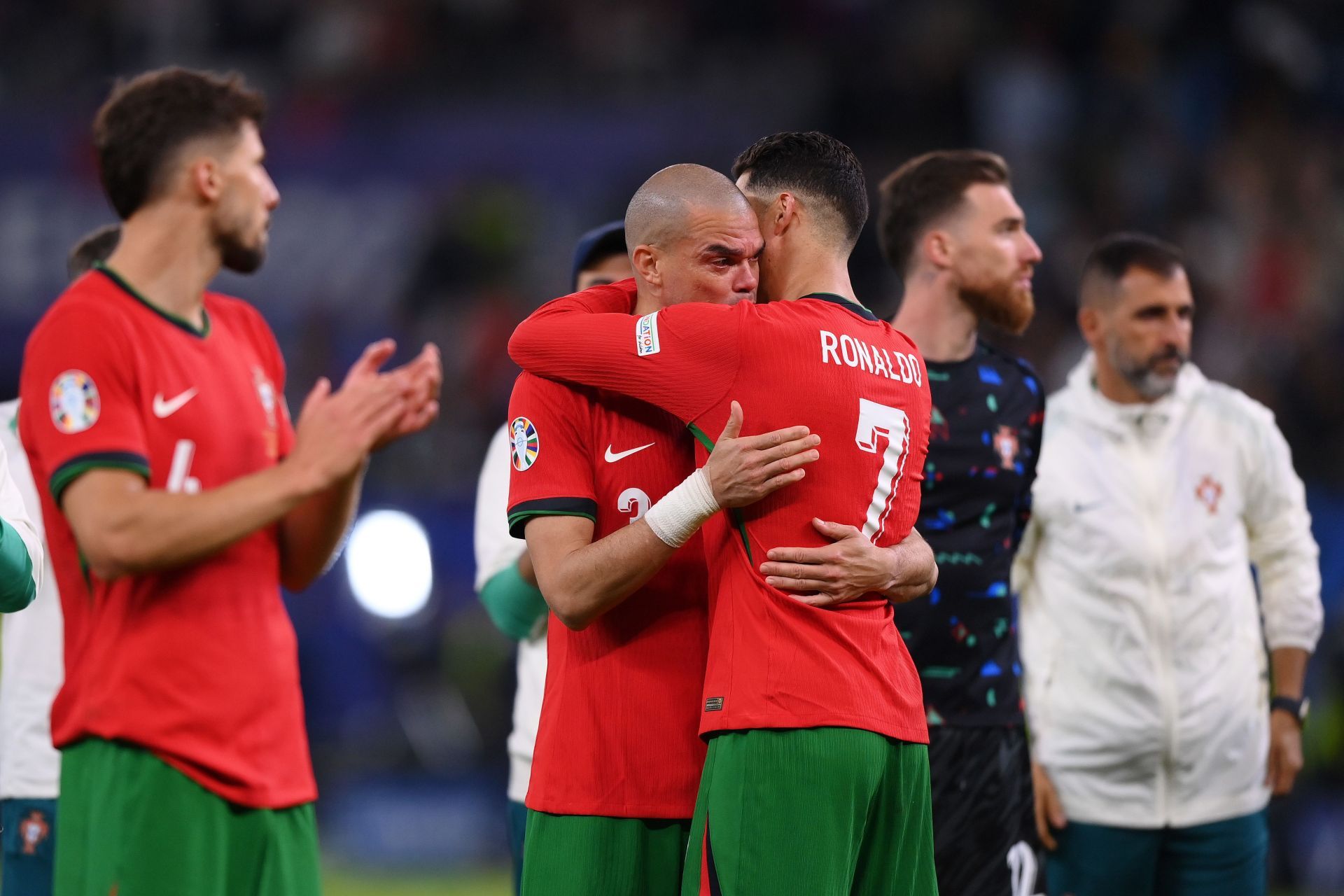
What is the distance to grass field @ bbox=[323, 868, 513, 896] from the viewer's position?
Result: 10094mm

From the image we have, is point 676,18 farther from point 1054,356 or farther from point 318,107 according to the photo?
point 1054,356

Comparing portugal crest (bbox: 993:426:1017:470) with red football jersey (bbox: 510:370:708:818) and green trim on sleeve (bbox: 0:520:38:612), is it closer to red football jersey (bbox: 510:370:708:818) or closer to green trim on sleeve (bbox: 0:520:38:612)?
red football jersey (bbox: 510:370:708:818)

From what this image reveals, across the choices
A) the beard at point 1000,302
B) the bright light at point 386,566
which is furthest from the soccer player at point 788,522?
the bright light at point 386,566

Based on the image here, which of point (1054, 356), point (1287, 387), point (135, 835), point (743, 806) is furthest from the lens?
point (1054, 356)

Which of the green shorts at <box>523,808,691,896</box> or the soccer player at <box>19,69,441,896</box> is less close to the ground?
→ the soccer player at <box>19,69,441,896</box>

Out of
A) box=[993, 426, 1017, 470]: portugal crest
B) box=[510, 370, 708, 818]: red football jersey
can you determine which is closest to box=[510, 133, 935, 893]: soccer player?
box=[510, 370, 708, 818]: red football jersey

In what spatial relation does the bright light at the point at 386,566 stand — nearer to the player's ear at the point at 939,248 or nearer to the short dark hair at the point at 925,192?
the short dark hair at the point at 925,192

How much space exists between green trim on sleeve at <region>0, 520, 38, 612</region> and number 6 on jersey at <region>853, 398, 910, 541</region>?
6.19 ft

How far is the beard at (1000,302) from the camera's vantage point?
5.35 m

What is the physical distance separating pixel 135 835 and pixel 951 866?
256 cm

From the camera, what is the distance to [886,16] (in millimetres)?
15039

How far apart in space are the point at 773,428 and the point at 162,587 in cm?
159

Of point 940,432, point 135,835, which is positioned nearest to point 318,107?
point 940,432

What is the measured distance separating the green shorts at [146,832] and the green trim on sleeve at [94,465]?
64 cm
